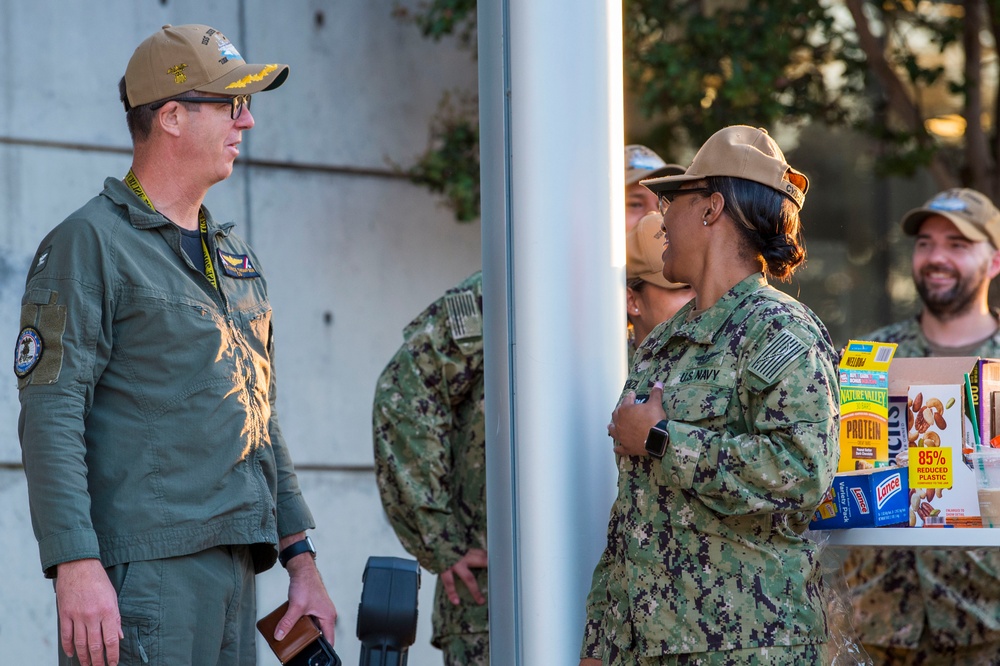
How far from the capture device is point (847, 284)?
6988 millimetres

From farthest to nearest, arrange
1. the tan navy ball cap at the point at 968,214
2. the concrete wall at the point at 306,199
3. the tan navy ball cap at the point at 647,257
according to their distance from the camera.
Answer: the concrete wall at the point at 306,199
the tan navy ball cap at the point at 968,214
the tan navy ball cap at the point at 647,257

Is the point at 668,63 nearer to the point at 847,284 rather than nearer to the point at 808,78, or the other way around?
the point at 808,78

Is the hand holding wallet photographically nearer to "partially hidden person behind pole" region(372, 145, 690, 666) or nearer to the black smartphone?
the black smartphone

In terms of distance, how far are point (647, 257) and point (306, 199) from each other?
116 inches

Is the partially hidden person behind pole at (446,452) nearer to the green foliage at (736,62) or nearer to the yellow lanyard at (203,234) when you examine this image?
the yellow lanyard at (203,234)

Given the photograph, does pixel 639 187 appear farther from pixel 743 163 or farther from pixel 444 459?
pixel 743 163

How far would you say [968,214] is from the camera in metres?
4.91

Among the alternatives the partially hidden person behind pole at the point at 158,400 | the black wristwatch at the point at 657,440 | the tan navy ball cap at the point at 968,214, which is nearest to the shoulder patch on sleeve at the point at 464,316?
the partially hidden person behind pole at the point at 158,400

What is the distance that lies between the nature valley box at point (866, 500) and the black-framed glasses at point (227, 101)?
1.50m

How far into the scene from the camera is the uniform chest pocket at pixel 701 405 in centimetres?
247

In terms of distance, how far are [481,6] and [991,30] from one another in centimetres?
416

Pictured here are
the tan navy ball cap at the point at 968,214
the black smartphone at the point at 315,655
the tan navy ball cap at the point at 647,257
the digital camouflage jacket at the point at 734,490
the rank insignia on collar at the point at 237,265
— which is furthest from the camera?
the tan navy ball cap at the point at 968,214

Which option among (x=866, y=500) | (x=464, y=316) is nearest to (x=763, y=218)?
(x=866, y=500)

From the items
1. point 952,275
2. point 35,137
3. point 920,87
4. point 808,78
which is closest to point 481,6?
point 952,275
